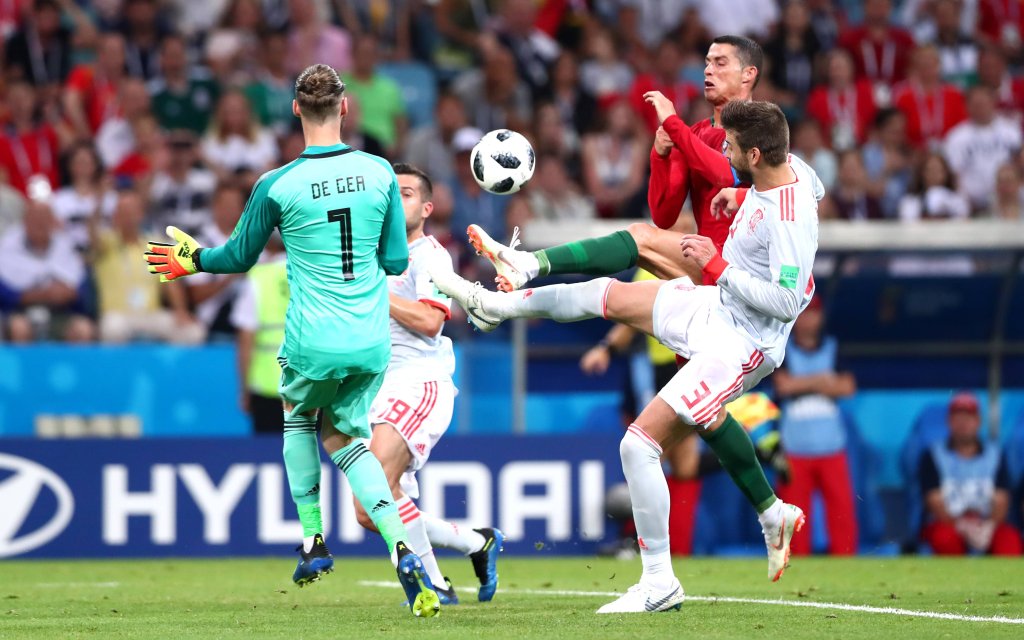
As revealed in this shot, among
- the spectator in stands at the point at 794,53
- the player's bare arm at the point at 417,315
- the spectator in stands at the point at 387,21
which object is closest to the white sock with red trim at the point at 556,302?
the player's bare arm at the point at 417,315

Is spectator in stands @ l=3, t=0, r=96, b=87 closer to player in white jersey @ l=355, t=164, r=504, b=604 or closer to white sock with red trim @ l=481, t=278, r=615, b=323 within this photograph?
player in white jersey @ l=355, t=164, r=504, b=604

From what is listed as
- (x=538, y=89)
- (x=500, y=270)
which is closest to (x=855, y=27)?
(x=538, y=89)

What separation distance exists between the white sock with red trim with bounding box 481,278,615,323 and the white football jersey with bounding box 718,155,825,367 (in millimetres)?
595

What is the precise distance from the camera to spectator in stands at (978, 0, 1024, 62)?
1838 centimetres

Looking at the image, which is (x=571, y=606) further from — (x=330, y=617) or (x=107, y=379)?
(x=107, y=379)

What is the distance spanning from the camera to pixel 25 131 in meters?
15.0

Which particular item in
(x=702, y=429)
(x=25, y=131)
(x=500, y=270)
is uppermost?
(x=25, y=131)

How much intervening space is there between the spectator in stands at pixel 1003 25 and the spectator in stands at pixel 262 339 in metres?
9.24

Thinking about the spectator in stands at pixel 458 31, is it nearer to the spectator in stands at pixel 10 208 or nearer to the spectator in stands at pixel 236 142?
the spectator in stands at pixel 236 142

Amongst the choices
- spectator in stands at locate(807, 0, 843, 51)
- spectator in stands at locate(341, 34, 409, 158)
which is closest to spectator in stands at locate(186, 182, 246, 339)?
spectator in stands at locate(341, 34, 409, 158)

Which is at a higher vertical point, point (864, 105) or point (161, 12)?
point (161, 12)

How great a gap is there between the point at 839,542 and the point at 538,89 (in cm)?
573

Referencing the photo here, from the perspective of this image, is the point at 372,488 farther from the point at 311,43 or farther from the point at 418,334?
the point at 311,43

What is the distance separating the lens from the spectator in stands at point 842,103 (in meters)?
16.7
